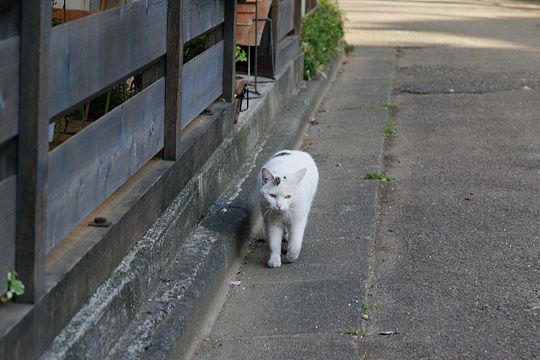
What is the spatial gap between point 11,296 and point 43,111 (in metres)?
0.60

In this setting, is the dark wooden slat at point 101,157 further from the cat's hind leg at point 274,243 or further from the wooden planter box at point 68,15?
the cat's hind leg at point 274,243

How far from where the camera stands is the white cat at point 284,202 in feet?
18.8

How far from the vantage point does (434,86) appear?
11.7 m

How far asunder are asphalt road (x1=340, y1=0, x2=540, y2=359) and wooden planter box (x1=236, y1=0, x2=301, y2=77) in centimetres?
124

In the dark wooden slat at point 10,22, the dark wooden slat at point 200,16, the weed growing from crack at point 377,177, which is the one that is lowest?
the weed growing from crack at point 377,177

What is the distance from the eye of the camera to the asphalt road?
480 cm

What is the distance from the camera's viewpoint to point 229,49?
7012 mm

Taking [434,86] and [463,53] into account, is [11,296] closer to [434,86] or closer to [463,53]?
[434,86]

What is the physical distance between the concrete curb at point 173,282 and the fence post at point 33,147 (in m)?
0.32

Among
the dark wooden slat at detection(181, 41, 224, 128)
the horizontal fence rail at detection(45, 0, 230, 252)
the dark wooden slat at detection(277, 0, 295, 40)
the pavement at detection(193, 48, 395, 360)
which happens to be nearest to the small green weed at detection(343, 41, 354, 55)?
the dark wooden slat at detection(277, 0, 295, 40)

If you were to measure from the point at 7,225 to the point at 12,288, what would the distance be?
0.20 meters

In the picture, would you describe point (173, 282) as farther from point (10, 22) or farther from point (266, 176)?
point (10, 22)

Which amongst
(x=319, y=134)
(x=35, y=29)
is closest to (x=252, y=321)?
(x=35, y=29)

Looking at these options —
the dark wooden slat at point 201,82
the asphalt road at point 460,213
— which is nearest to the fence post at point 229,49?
the dark wooden slat at point 201,82
